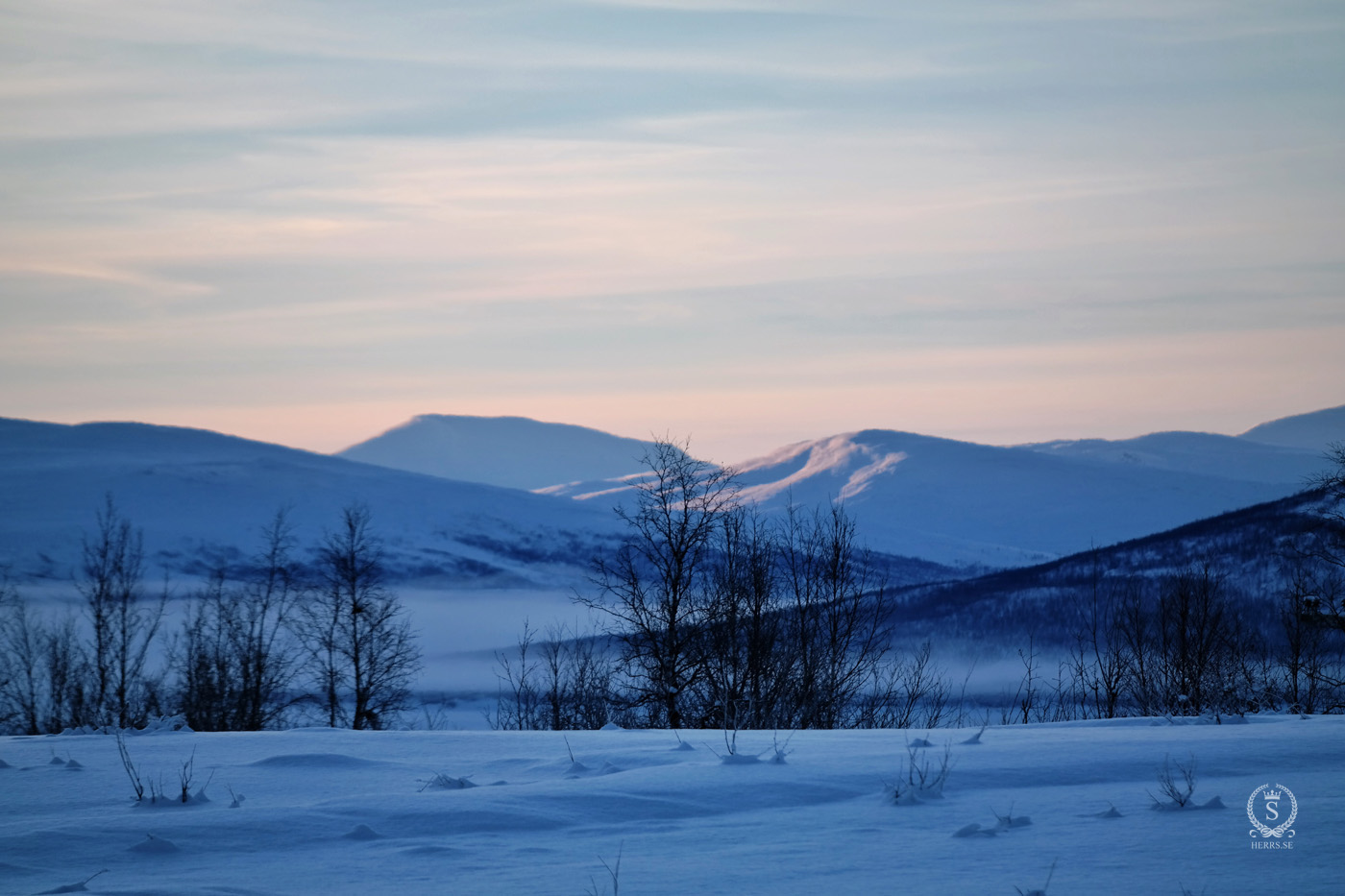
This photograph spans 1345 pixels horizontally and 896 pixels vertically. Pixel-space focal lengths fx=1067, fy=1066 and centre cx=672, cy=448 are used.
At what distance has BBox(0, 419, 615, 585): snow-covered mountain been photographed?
101m

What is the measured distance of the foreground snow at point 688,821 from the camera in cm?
454

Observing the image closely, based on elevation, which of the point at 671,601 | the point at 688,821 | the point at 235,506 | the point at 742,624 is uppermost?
the point at 235,506

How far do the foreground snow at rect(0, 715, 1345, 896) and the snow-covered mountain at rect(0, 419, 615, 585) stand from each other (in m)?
98.7

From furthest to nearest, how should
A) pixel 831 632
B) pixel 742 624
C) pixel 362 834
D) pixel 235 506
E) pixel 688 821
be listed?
pixel 235 506, pixel 742 624, pixel 831 632, pixel 688 821, pixel 362 834

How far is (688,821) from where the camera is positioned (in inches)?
224

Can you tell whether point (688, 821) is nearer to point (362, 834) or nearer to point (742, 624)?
point (362, 834)

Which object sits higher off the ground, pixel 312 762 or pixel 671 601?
pixel 671 601

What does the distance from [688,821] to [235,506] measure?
117 m

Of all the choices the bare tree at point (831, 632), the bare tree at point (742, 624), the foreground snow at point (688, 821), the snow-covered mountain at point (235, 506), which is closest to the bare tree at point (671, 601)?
the bare tree at point (742, 624)

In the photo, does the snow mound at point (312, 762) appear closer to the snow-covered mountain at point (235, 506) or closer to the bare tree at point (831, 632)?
the bare tree at point (831, 632)

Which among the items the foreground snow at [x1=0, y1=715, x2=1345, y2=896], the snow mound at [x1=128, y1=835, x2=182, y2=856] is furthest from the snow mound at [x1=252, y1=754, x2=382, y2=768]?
the snow mound at [x1=128, y1=835, x2=182, y2=856]

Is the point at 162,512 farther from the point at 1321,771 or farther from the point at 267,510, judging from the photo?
the point at 1321,771

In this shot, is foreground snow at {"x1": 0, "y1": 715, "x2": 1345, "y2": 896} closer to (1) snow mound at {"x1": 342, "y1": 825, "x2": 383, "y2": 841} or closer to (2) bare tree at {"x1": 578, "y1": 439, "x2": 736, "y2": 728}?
(1) snow mound at {"x1": 342, "y1": 825, "x2": 383, "y2": 841}

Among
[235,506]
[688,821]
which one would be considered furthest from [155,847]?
[235,506]
